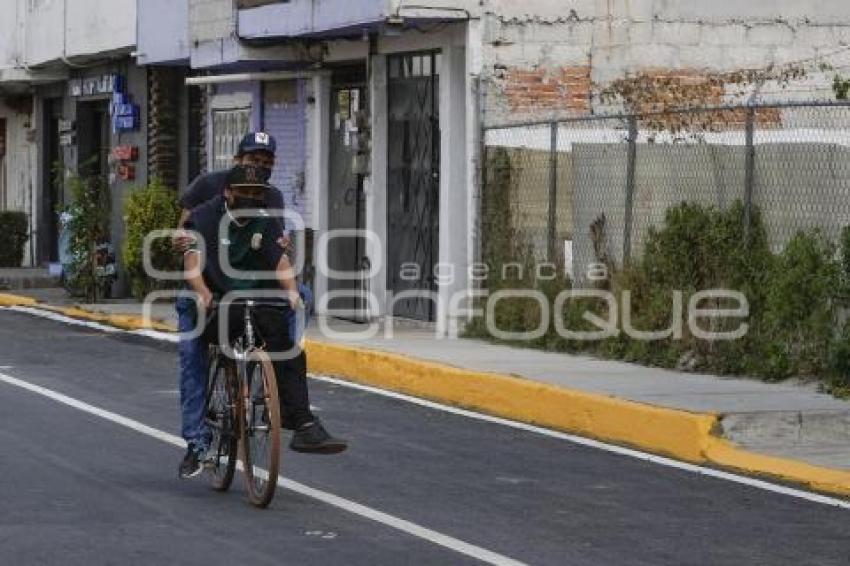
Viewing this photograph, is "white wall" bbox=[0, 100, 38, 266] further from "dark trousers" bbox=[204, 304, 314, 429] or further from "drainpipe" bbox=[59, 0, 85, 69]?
"dark trousers" bbox=[204, 304, 314, 429]

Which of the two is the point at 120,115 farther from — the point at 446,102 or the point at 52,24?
the point at 446,102

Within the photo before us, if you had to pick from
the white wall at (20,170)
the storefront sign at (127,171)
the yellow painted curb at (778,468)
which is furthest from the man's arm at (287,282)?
the white wall at (20,170)

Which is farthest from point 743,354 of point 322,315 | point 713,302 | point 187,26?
point 187,26

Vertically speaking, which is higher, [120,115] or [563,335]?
[120,115]

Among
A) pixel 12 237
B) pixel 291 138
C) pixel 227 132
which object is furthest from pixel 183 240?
pixel 12 237

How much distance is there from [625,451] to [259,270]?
3.39 meters

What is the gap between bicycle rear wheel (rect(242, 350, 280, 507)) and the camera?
1033cm

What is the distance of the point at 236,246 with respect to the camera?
10844 mm

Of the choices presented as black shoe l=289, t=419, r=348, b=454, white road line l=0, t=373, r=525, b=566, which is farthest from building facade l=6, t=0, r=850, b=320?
black shoe l=289, t=419, r=348, b=454

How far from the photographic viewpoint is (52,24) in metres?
32.4

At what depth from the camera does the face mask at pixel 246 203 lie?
428 inches

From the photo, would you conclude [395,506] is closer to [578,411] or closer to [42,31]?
[578,411]

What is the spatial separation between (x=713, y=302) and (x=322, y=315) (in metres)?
8.07

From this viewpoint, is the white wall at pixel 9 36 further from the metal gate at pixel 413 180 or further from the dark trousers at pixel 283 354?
the dark trousers at pixel 283 354
